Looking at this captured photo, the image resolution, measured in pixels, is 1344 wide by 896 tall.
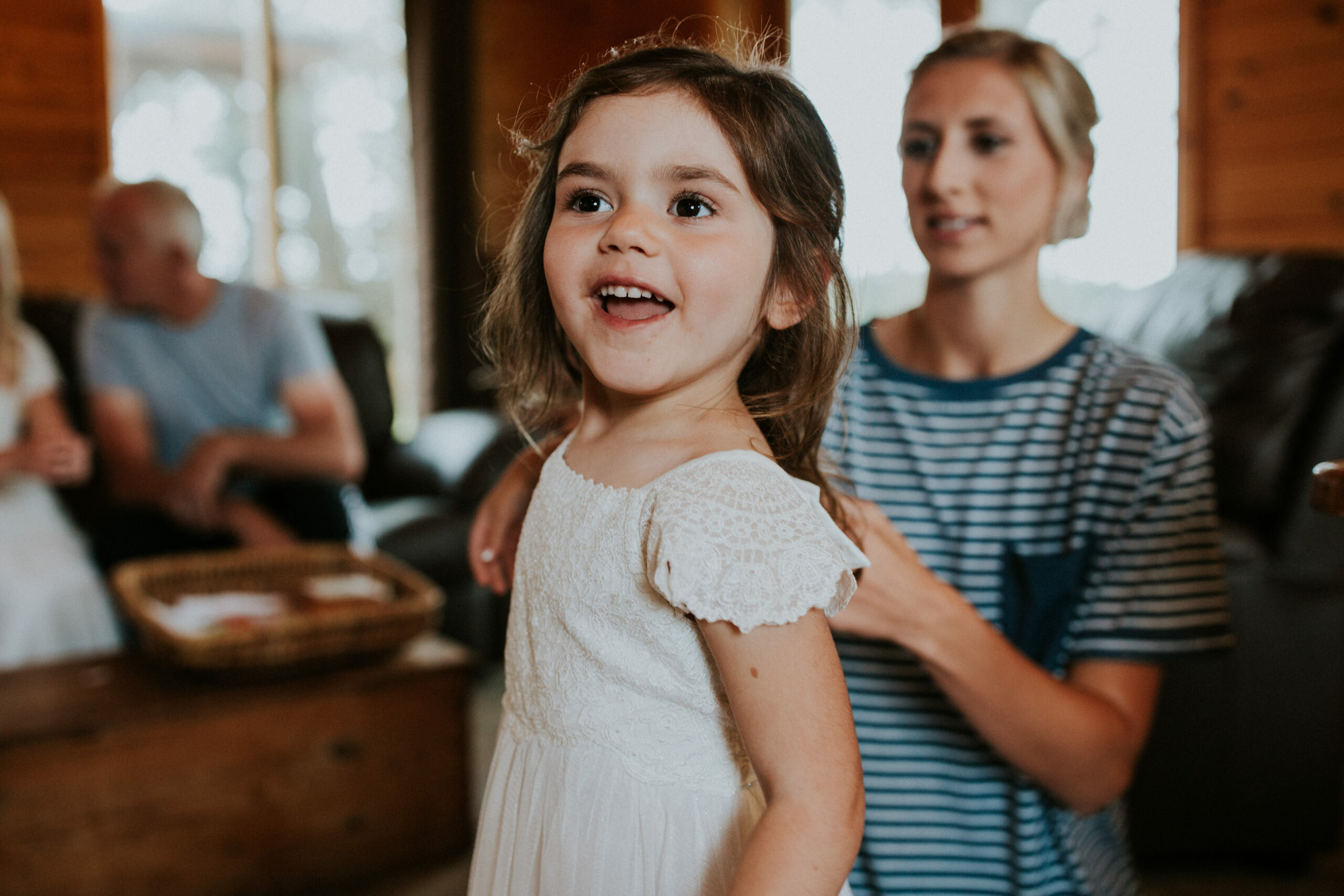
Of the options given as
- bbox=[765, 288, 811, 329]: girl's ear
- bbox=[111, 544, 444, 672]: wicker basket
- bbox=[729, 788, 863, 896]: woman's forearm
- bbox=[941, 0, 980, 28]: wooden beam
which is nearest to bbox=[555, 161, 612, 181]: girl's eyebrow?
bbox=[765, 288, 811, 329]: girl's ear

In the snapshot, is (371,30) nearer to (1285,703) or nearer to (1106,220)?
(1106,220)

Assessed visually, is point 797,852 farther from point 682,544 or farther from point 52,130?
point 52,130

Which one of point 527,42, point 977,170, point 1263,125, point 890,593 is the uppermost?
point 527,42

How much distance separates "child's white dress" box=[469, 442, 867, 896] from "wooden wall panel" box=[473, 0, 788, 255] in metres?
3.54

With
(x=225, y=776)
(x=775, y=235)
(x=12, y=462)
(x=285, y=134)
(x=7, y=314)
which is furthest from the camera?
(x=285, y=134)

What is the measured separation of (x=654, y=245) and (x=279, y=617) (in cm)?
145

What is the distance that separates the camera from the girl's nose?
23.6 inches

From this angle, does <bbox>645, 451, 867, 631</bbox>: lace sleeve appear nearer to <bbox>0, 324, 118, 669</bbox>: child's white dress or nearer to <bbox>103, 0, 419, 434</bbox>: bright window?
<bbox>0, 324, 118, 669</bbox>: child's white dress

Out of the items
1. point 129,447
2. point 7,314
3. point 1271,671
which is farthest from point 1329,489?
point 7,314

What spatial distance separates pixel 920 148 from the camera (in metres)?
1.06

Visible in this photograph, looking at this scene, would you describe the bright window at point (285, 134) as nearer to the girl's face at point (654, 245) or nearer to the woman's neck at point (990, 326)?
the woman's neck at point (990, 326)

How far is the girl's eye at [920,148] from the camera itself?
104 centimetres

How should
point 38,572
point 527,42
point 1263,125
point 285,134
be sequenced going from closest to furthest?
1. point 38,572
2. point 1263,125
3. point 285,134
4. point 527,42

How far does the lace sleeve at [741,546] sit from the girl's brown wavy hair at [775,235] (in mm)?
105
